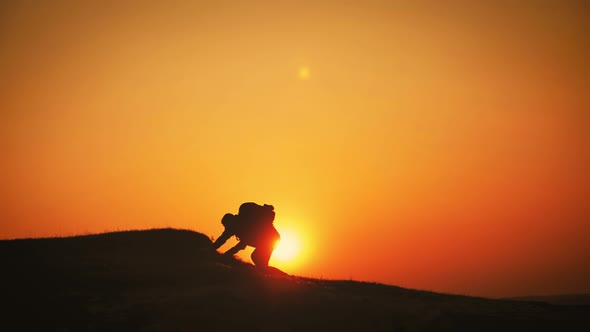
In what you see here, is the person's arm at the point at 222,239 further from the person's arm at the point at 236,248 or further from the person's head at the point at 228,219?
the person's arm at the point at 236,248

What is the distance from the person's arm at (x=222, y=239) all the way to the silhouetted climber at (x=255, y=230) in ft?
0.39

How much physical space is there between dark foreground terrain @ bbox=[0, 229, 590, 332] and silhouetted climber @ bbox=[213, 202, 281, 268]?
7.35ft

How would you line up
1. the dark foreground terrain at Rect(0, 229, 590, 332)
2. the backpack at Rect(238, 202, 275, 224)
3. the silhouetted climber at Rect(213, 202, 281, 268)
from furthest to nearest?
1. the backpack at Rect(238, 202, 275, 224)
2. the silhouetted climber at Rect(213, 202, 281, 268)
3. the dark foreground terrain at Rect(0, 229, 590, 332)

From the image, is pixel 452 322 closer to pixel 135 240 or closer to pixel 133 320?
pixel 133 320

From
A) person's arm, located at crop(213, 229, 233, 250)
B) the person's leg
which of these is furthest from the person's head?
the person's leg

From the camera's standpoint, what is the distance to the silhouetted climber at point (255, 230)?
2892 centimetres

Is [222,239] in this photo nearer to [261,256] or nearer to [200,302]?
[261,256]

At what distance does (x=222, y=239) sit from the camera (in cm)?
3006

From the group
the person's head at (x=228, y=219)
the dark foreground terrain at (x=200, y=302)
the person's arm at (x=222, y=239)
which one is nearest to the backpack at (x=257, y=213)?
the person's head at (x=228, y=219)

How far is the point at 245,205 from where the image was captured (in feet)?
96.6

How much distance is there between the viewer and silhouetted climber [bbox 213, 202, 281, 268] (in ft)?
94.9

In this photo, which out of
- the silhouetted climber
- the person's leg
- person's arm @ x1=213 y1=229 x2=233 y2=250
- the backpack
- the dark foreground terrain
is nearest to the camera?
the dark foreground terrain

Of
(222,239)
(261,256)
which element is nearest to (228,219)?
(222,239)

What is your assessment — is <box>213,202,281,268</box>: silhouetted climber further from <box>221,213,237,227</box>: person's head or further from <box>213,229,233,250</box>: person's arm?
<box>213,229,233,250</box>: person's arm
